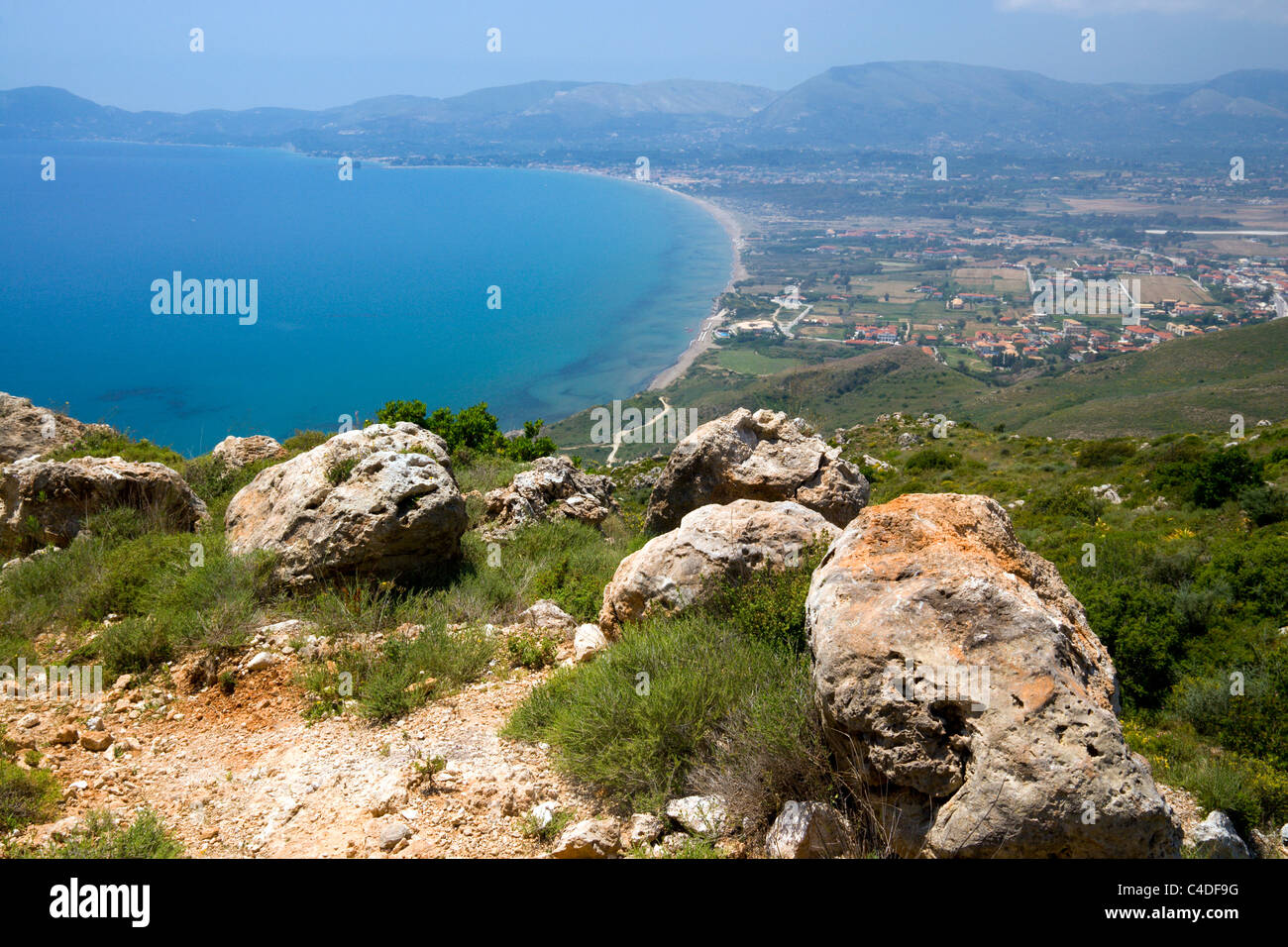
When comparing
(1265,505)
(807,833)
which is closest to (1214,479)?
(1265,505)

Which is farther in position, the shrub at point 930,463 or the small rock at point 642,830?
the shrub at point 930,463

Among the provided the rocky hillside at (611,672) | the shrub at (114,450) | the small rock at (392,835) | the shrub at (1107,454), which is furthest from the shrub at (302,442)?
the shrub at (1107,454)

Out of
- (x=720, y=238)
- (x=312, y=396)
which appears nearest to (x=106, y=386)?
(x=312, y=396)

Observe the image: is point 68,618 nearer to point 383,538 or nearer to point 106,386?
point 383,538

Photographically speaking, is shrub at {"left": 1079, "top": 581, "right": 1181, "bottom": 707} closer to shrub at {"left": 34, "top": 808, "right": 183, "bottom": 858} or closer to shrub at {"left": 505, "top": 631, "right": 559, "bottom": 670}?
shrub at {"left": 505, "top": 631, "right": 559, "bottom": 670}

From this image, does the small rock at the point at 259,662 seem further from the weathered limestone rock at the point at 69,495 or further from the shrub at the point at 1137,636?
the shrub at the point at 1137,636
